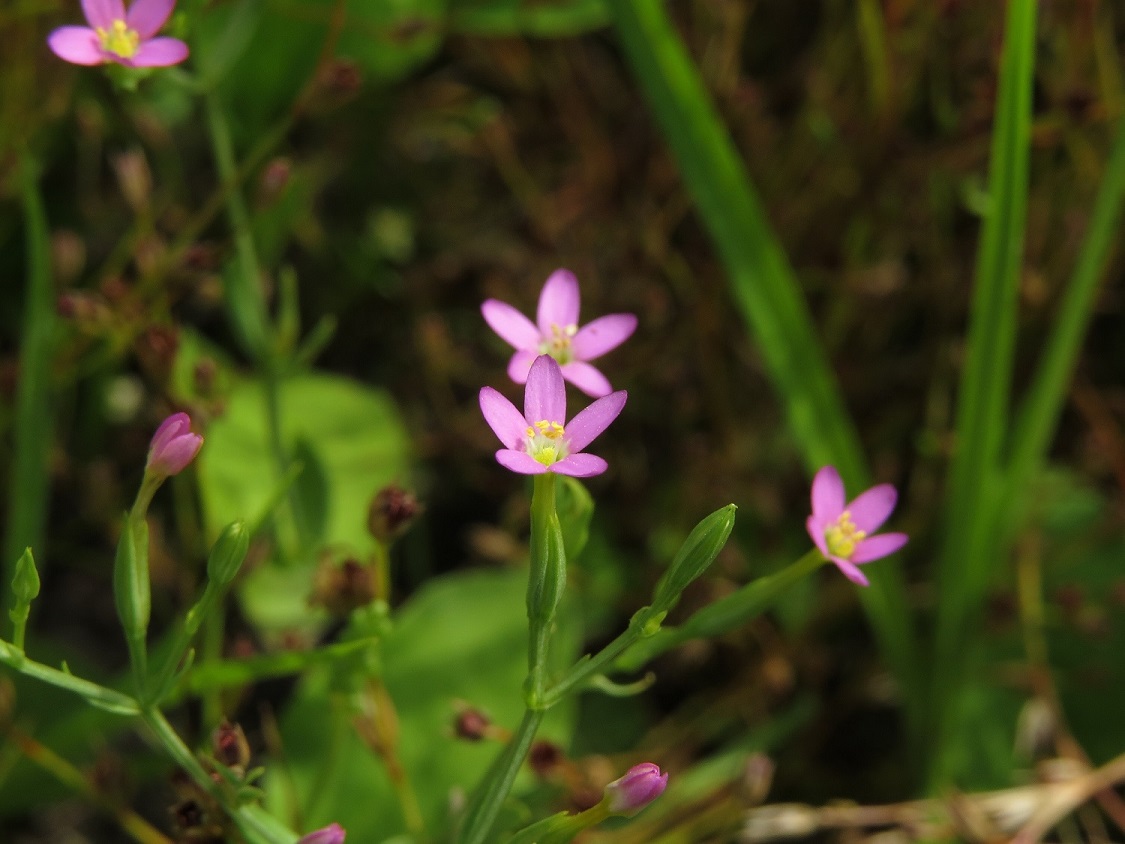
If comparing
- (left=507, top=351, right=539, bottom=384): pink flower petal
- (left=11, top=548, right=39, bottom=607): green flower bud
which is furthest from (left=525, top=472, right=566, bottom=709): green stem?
(left=11, top=548, right=39, bottom=607): green flower bud

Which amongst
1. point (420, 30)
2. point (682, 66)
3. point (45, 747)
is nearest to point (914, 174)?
point (682, 66)

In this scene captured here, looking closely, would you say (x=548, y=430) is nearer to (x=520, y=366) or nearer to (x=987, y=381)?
(x=520, y=366)

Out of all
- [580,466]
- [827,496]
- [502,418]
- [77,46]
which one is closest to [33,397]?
[77,46]

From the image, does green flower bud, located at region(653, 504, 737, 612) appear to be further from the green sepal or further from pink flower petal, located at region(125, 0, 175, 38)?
pink flower petal, located at region(125, 0, 175, 38)

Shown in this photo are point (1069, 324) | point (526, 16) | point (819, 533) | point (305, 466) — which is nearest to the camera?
point (819, 533)

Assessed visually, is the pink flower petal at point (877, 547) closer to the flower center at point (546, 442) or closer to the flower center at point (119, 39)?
the flower center at point (546, 442)

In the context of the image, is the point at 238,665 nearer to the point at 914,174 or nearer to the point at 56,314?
the point at 56,314

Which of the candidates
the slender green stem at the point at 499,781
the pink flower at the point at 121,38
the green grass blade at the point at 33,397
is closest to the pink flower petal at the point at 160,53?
the pink flower at the point at 121,38
